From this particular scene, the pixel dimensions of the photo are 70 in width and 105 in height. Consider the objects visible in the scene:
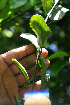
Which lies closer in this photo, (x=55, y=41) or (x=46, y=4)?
(x=46, y=4)

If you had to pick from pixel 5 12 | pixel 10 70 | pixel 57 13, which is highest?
pixel 5 12

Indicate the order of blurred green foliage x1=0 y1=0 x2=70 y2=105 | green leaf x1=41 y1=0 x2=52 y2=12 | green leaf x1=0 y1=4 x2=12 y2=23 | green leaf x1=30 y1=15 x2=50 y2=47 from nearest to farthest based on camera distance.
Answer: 1. green leaf x1=30 y1=15 x2=50 y2=47
2. green leaf x1=41 y1=0 x2=52 y2=12
3. green leaf x1=0 y1=4 x2=12 y2=23
4. blurred green foliage x1=0 y1=0 x2=70 y2=105

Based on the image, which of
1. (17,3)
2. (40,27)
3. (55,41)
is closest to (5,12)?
(17,3)

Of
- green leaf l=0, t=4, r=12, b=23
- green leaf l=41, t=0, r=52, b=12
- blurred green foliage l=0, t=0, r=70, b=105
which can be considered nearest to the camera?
green leaf l=41, t=0, r=52, b=12

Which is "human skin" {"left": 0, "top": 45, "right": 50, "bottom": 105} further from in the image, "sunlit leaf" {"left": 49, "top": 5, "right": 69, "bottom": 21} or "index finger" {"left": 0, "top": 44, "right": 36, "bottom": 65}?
"sunlit leaf" {"left": 49, "top": 5, "right": 69, "bottom": 21}

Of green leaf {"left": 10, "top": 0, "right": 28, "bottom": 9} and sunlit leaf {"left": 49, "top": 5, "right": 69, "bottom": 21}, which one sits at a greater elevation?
green leaf {"left": 10, "top": 0, "right": 28, "bottom": 9}

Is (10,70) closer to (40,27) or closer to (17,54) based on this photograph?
(17,54)

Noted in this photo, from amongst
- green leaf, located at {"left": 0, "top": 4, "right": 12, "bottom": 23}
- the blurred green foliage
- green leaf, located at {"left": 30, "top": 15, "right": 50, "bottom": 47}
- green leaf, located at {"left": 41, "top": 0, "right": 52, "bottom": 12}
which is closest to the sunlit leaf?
green leaf, located at {"left": 41, "top": 0, "right": 52, "bottom": 12}

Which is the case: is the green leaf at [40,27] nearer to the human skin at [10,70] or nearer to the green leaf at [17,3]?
the human skin at [10,70]

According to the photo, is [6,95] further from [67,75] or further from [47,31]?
[67,75]

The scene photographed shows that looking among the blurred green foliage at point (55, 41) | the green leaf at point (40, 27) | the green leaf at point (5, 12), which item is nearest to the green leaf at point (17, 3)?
the green leaf at point (5, 12)

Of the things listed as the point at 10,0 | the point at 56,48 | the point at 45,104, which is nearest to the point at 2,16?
the point at 10,0
